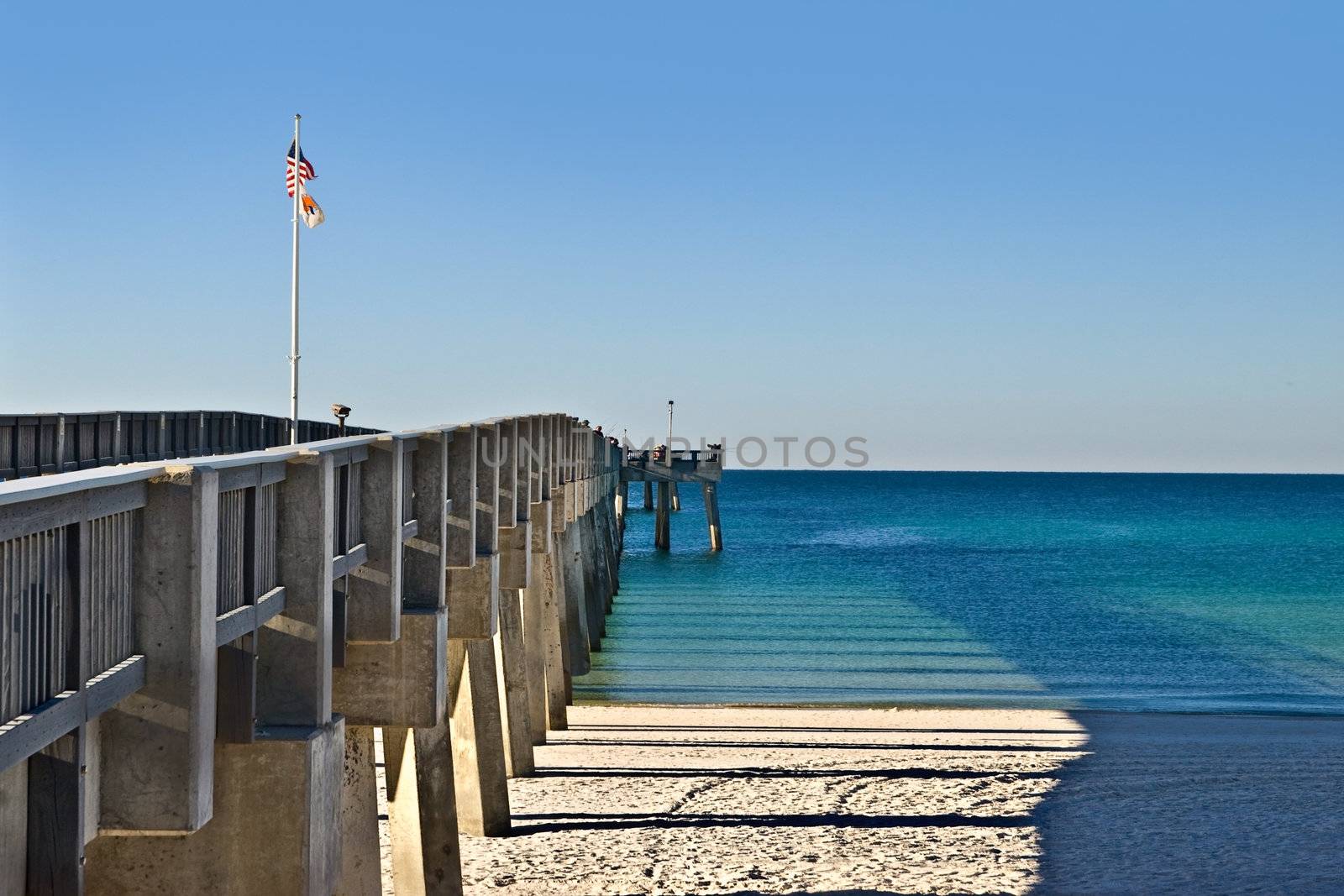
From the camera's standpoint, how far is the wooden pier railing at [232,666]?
364 centimetres

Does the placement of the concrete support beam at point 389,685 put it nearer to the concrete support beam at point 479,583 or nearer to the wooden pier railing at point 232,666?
the wooden pier railing at point 232,666

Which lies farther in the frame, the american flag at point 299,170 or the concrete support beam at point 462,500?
the american flag at point 299,170

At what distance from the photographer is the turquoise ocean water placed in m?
25.3

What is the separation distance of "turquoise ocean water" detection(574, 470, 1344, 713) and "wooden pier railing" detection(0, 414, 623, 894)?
1555 cm

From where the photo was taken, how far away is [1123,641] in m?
34.2

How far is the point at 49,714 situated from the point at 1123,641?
109 feet

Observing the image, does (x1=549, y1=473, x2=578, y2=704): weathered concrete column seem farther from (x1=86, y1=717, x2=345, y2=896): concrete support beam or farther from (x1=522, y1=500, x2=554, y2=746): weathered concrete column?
(x1=86, y1=717, x2=345, y2=896): concrete support beam

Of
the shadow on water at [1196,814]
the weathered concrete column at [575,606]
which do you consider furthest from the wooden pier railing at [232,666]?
the weathered concrete column at [575,606]

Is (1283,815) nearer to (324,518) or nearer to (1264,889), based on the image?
(1264,889)

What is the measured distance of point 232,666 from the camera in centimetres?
482

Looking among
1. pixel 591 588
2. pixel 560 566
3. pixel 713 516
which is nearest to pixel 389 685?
pixel 560 566

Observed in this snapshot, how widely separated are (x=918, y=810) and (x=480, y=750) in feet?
15.0

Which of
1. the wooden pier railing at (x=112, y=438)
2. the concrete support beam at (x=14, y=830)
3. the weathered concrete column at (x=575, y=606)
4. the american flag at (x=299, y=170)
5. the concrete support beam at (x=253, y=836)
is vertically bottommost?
the weathered concrete column at (x=575, y=606)

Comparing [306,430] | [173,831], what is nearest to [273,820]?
[173,831]
